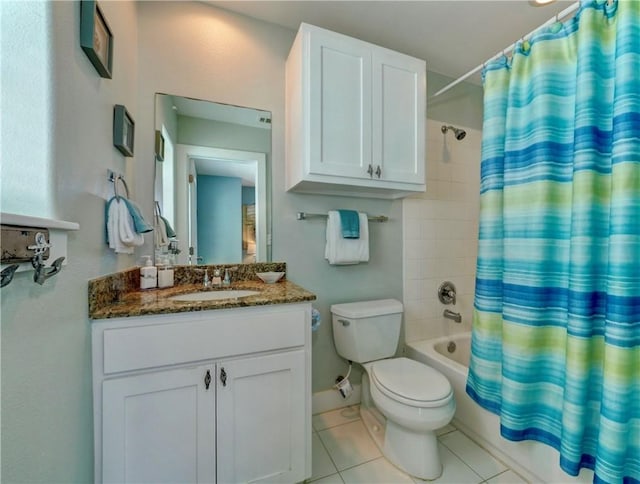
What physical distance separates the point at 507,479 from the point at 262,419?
121cm

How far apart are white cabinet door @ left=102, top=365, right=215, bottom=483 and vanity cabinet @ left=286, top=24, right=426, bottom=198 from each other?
1067 mm

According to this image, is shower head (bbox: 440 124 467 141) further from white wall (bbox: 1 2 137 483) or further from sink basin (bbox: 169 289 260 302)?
white wall (bbox: 1 2 137 483)

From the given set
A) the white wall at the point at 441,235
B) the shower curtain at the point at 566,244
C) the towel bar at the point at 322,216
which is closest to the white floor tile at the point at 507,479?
the shower curtain at the point at 566,244

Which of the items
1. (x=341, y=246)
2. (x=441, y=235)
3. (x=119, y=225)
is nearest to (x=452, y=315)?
(x=441, y=235)

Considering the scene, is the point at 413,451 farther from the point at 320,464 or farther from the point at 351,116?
Result: the point at 351,116

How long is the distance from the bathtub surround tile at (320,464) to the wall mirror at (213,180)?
3.57ft

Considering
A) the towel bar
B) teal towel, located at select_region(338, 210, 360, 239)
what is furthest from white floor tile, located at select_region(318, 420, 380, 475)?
the towel bar

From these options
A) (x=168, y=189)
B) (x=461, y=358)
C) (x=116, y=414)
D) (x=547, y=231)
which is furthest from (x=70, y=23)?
(x=461, y=358)

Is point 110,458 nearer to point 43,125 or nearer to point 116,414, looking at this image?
point 116,414

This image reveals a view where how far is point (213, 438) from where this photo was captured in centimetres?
103

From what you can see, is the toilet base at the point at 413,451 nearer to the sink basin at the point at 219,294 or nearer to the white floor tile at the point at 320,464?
the white floor tile at the point at 320,464

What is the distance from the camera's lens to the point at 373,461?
138 centimetres

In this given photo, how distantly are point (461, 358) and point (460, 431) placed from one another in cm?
58

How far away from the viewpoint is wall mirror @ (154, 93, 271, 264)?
1.49m
